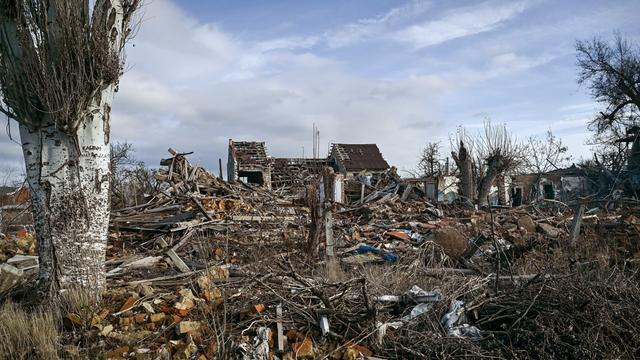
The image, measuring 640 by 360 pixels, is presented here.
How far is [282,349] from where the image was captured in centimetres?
441

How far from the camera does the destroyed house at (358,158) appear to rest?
33938 mm

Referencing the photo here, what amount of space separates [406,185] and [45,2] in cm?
1775

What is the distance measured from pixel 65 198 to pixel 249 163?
79.0 ft

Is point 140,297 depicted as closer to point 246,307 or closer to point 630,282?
point 246,307

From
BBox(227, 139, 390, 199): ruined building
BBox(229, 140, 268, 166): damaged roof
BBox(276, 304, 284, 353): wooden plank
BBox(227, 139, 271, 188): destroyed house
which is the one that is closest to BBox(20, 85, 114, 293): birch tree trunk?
BBox(276, 304, 284, 353): wooden plank

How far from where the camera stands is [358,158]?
35.1m

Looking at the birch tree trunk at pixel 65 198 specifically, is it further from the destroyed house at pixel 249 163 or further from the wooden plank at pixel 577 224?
the destroyed house at pixel 249 163

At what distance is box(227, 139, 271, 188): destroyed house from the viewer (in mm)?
28531

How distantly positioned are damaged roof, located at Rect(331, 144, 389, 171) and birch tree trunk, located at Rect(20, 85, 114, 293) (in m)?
28.7

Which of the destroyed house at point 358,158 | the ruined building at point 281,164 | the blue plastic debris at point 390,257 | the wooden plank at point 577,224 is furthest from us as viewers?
the destroyed house at point 358,158

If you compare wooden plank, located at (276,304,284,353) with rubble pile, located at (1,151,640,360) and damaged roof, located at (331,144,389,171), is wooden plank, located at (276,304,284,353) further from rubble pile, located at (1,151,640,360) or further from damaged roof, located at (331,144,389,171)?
damaged roof, located at (331,144,389,171)

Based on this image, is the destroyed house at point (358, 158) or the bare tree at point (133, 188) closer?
the bare tree at point (133, 188)

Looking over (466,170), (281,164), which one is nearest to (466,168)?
(466,170)

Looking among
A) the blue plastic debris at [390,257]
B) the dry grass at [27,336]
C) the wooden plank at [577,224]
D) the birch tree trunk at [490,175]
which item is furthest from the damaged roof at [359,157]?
the dry grass at [27,336]
